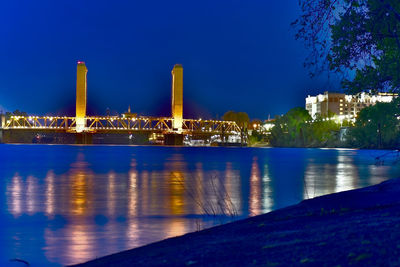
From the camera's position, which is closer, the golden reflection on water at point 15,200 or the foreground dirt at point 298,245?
the foreground dirt at point 298,245

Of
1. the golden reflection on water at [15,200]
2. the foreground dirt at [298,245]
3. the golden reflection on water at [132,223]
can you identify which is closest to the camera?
the foreground dirt at [298,245]

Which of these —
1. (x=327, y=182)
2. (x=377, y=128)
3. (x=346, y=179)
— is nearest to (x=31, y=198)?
(x=327, y=182)

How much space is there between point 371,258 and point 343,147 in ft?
618

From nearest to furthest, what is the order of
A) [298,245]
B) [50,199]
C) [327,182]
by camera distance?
1. [298,245]
2. [50,199]
3. [327,182]

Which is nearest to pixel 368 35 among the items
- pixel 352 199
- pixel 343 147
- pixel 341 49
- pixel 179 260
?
pixel 341 49

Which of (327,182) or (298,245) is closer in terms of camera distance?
(298,245)

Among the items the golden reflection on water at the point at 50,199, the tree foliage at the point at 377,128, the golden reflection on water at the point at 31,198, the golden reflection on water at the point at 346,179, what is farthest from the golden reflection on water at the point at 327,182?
the tree foliage at the point at 377,128

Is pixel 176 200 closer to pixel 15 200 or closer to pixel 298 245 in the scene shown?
pixel 15 200

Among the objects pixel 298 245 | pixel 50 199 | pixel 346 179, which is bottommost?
pixel 346 179

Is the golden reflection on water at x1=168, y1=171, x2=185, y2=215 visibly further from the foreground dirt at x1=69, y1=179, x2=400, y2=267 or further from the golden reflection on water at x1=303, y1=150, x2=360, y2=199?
the foreground dirt at x1=69, y1=179, x2=400, y2=267

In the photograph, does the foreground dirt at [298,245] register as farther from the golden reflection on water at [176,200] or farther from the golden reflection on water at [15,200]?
the golden reflection on water at [15,200]

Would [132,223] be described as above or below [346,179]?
above

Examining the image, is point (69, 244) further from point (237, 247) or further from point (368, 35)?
point (368, 35)

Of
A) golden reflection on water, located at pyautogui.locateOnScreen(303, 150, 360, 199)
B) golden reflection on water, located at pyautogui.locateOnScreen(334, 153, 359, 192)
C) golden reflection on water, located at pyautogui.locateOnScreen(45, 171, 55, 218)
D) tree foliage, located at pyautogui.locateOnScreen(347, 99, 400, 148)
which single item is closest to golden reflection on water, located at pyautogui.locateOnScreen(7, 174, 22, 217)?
golden reflection on water, located at pyautogui.locateOnScreen(45, 171, 55, 218)
